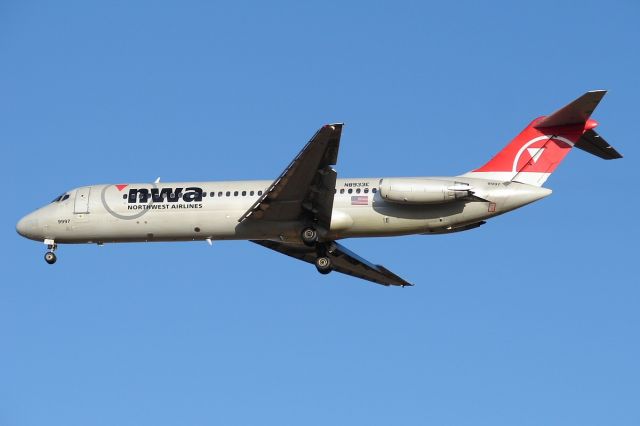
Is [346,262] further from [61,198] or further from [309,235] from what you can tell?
[61,198]

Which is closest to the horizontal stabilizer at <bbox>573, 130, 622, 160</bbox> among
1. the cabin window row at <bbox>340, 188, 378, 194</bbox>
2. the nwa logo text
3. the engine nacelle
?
the engine nacelle

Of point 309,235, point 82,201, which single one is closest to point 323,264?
point 309,235

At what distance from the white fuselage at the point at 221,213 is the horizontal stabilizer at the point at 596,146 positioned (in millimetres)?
2156

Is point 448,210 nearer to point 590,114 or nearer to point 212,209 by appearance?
point 590,114

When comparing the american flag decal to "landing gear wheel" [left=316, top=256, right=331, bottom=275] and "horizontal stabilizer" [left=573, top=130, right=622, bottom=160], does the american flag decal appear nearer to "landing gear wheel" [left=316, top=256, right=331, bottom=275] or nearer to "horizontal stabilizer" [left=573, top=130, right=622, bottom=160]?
"landing gear wheel" [left=316, top=256, right=331, bottom=275]

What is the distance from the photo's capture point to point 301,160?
35312 mm

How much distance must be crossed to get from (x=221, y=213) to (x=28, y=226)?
7898 mm

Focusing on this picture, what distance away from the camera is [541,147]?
36906 millimetres

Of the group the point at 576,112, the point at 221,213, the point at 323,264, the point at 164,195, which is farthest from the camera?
the point at 164,195

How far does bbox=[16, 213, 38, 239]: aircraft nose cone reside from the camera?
40.9 meters

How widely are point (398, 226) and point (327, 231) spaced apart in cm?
250

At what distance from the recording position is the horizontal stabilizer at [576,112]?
34625 millimetres

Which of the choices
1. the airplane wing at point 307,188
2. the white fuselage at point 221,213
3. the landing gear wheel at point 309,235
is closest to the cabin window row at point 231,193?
the white fuselage at point 221,213

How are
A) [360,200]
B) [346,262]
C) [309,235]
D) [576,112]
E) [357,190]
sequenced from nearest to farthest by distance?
[576,112] < [360,200] < [357,190] < [309,235] < [346,262]
